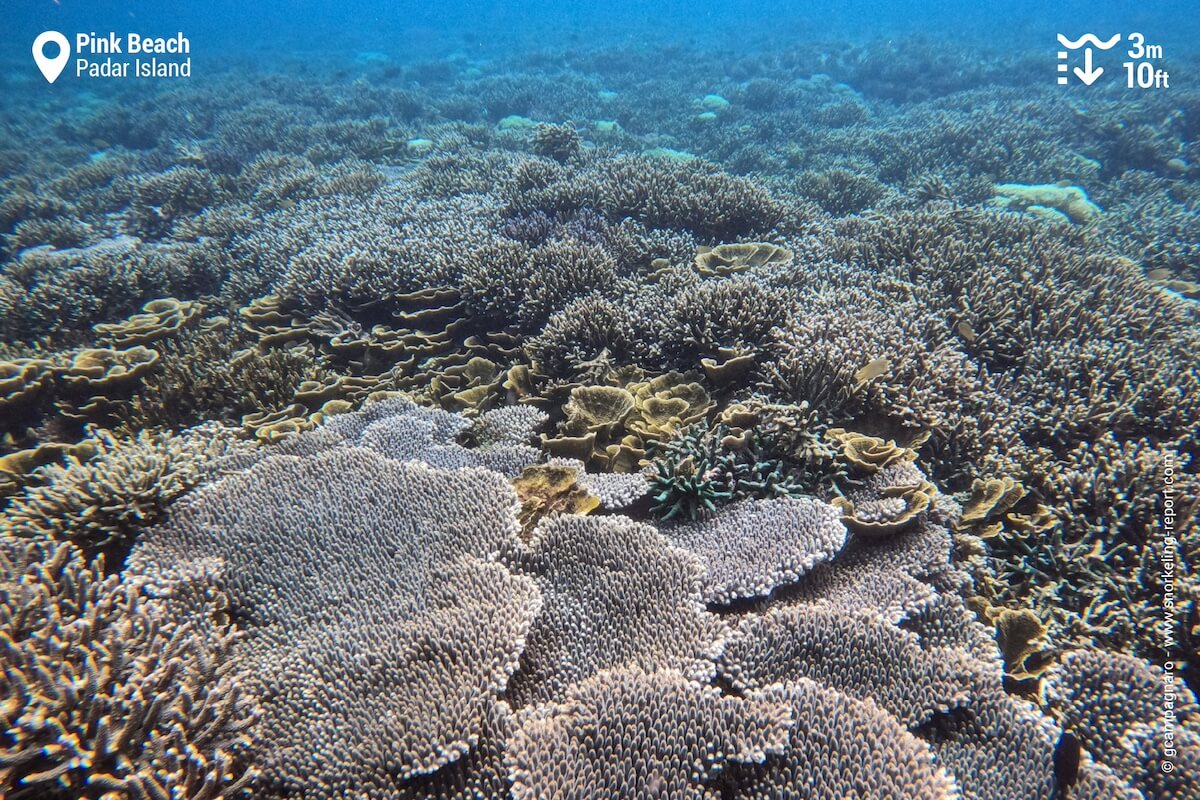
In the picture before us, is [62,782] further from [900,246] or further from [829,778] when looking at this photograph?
[900,246]

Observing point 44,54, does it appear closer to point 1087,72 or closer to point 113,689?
point 113,689

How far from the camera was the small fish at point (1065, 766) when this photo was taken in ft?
8.27

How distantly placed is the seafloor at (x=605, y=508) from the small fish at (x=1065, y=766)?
19 millimetres

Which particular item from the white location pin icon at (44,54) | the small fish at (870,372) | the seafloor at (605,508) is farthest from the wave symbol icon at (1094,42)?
the white location pin icon at (44,54)

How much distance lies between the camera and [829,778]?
2.31 meters

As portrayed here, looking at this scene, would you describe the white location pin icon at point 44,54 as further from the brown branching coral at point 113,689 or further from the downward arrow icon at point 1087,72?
the downward arrow icon at point 1087,72

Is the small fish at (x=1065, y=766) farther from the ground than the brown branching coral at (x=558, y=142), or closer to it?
closer to it

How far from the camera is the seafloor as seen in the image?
2.37m

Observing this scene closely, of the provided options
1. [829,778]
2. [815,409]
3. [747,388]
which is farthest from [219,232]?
[829,778]

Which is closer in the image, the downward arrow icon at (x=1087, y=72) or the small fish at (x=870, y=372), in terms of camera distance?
the small fish at (x=870, y=372)

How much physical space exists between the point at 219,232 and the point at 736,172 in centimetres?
1224

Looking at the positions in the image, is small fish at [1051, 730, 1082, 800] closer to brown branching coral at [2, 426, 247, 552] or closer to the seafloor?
the seafloor

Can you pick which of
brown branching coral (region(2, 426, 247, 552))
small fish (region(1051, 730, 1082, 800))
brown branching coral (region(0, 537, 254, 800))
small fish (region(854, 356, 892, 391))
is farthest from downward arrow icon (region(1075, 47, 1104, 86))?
brown branching coral (region(0, 537, 254, 800))

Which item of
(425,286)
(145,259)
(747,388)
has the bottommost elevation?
(747,388)
